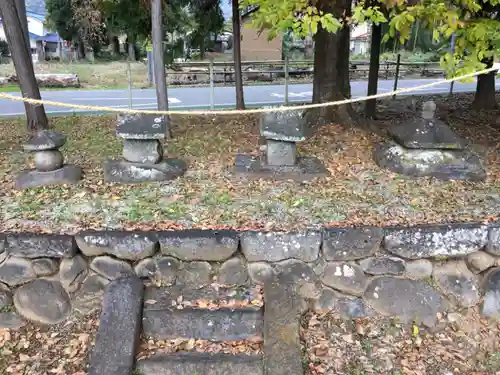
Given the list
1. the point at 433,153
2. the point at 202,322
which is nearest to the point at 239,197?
the point at 202,322

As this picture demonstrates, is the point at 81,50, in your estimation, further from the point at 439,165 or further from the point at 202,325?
the point at 202,325

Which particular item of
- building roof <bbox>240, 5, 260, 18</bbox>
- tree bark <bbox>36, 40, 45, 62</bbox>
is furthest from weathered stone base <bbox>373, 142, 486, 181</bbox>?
tree bark <bbox>36, 40, 45, 62</bbox>

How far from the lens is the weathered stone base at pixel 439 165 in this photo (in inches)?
198

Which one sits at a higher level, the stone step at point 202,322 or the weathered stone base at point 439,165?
the weathered stone base at point 439,165

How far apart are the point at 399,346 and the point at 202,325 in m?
1.61

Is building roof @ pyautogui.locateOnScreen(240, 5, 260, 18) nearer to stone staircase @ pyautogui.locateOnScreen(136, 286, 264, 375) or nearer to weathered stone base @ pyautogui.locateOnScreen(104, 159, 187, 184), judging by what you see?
weathered stone base @ pyautogui.locateOnScreen(104, 159, 187, 184)

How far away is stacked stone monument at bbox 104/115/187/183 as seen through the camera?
4.70 metres

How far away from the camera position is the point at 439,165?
5055mm

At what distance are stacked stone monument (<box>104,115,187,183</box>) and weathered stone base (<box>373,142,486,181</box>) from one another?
2595 mm


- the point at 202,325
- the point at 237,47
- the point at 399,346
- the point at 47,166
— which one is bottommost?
the point at 399,346

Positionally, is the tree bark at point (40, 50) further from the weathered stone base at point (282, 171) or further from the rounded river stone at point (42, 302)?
the rounded river stone at point (42, 302)

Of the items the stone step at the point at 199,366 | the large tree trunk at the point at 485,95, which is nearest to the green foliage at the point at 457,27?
the stone step at the point at 199,366

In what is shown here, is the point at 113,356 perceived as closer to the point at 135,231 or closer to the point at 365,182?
the point at 135,231

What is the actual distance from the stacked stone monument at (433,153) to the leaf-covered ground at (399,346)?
5.59ft
